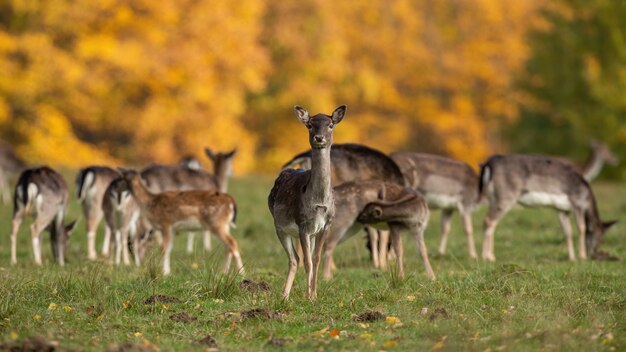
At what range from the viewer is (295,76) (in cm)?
3997

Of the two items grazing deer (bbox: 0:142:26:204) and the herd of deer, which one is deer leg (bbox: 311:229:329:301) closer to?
the herd of deer

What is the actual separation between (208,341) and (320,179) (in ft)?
6.95

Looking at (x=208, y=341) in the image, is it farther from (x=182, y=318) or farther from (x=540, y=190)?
(x=540, y=190)

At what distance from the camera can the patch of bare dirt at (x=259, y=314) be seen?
8.95 metres

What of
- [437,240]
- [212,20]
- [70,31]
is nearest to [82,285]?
[437,240]

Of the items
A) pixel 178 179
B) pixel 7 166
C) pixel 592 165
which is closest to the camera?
pixel 178 179

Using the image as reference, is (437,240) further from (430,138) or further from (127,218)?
(430,138)

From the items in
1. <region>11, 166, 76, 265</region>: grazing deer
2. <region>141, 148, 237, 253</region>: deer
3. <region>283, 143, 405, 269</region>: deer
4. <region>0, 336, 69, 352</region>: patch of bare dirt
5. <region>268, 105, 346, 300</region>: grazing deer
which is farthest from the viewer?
<region>141, 148, 237, 253</region>: deer

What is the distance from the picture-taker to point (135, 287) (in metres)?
10.3

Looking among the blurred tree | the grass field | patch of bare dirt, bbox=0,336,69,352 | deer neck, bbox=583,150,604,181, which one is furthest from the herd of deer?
the blurred tree

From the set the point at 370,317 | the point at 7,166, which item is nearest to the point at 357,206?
the point at 370,317

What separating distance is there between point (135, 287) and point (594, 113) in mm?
27211

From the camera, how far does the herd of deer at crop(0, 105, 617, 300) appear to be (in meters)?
12.1

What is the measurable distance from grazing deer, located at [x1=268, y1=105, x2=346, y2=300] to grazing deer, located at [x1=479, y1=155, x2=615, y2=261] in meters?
6.24
